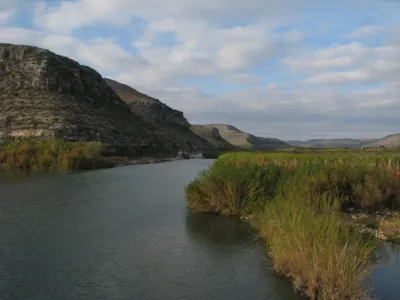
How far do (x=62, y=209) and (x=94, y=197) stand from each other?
628 cm

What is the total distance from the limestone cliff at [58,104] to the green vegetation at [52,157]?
1427 centimetres

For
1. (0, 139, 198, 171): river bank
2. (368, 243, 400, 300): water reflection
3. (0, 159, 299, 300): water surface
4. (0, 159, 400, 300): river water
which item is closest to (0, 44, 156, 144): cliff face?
(0, 139, 198, 171): river bank

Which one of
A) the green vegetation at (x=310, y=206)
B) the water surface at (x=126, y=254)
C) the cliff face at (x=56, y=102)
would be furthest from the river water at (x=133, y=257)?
the cliff face at (x=56, y=102)

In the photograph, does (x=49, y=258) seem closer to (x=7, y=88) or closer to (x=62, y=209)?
(x=62, y=209)

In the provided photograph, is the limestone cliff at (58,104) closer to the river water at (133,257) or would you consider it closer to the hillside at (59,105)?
the hillside at (59,105)

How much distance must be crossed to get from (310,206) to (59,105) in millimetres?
90615

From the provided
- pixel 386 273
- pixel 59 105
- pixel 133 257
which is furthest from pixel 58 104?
pixel 386 273

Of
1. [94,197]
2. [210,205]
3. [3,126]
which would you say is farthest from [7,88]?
[210,205]

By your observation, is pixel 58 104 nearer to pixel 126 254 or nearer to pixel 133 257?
pixel 126 254

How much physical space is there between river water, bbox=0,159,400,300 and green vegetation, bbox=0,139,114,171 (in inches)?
1492

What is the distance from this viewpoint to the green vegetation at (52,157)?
67375mm

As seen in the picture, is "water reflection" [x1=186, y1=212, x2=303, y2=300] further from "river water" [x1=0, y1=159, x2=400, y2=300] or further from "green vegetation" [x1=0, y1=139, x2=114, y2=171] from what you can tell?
"green vegetation" [x1=0, y1=139, x2=114, y2=171]

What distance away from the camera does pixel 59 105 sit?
3893 inches

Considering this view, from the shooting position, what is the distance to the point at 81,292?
1343cm
